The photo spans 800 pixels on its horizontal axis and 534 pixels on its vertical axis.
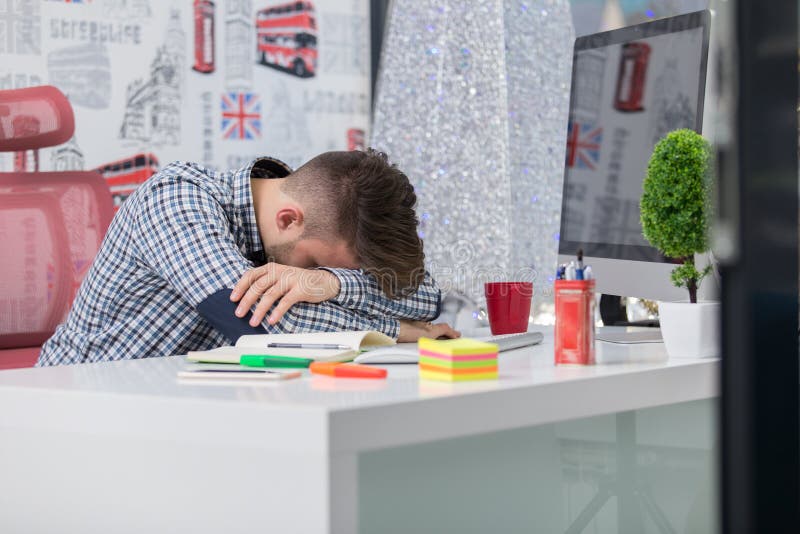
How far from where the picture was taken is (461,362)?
82cm

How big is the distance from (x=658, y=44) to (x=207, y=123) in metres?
2.01

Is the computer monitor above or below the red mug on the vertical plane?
above

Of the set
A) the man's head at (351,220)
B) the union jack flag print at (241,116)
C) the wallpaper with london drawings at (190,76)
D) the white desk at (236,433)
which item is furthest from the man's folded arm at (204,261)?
the union jack flag print at (241,116)

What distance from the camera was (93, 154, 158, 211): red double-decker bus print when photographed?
Result: 9.98ft

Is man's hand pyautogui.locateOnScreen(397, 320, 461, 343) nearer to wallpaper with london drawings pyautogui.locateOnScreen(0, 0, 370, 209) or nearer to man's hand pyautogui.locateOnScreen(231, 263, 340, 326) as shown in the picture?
man's hand pyautogui.locateOnScreen(231, 263, 340, 326)

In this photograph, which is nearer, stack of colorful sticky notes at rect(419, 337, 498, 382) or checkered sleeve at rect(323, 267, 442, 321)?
stack of colorful sticky notes at rect(419, 337, 498, 382)

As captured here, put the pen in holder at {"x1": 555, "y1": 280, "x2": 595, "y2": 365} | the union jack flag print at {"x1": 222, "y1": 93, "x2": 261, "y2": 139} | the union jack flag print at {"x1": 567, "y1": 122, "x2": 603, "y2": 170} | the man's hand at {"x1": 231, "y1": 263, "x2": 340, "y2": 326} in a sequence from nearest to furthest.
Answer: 1. the pen in holder at {"x1": 555, "y1": 280, "x2": 595, "y2": 365}
2. the man's hand at {"x1": 231, "y1": 263, "x2": 340, "y2": 326}
3. the union jack flag print at {"x1": 567, "y1": 122, "x2": 603, "y2": 170}
4. the union jack flag print at {"x1": 222, "y1": 93, "x2": 261, "y2": 139}

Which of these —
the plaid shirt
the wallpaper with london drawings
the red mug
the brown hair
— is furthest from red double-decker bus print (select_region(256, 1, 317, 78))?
the red mug

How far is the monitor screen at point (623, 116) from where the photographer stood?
1.43 m

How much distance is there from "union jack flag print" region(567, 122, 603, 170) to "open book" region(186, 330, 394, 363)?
58 cm

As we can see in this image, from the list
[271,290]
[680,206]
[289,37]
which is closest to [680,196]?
[680,206]

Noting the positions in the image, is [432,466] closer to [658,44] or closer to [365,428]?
[365,428]

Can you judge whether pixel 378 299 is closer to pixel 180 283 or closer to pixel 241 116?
pixel 180 283

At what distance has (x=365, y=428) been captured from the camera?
678 millimetres
